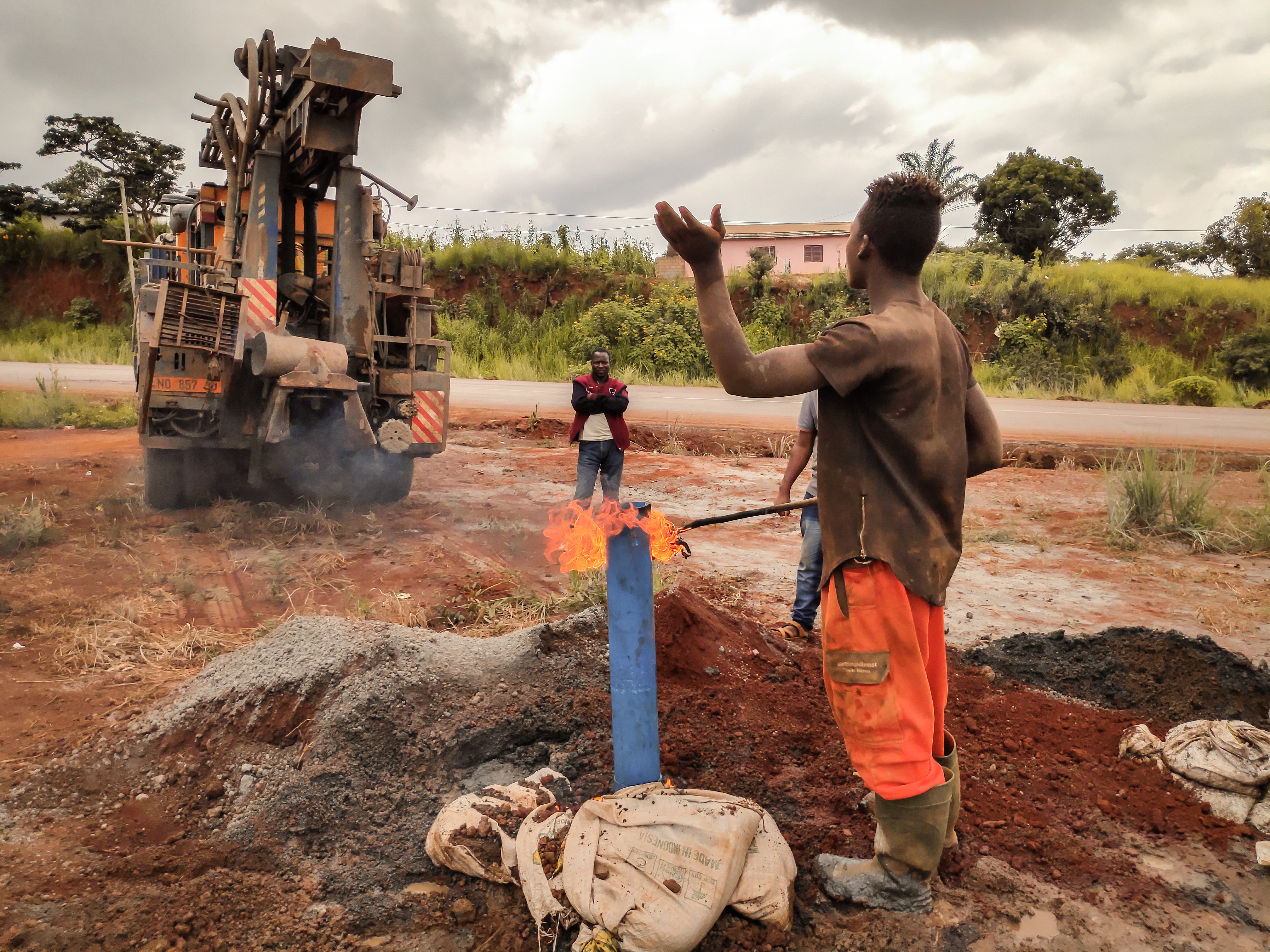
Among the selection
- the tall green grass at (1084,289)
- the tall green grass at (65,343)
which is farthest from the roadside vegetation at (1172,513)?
the tall green grass at (65,343)

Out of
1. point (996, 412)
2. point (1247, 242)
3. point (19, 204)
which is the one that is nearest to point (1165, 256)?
point (1247, 242)

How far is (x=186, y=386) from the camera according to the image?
5809mm

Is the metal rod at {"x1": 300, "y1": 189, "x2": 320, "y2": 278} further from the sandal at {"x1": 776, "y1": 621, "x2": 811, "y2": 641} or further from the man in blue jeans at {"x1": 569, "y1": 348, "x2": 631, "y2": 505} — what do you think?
the sandal at {"x1": 776, "y1": 621, "x2": 811, "y2": 641}

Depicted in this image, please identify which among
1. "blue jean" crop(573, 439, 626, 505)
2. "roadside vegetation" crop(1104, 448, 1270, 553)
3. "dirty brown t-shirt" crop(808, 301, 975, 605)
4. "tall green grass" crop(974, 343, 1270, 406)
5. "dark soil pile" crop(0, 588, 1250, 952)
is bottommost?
"dark soil pile" crop(0, 588, 1250, 952)

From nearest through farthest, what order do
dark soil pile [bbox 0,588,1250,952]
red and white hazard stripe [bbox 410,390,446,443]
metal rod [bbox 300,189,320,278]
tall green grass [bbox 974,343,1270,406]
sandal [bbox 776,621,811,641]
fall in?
dark soil pile [bbox 0,588,1250,952]
sandal [bbox 776,621,811,641]
red and white hazard stripe [bbox 410,390,446,443]
metal rod [bbox 300,189,320,278]
tall green grass [bbox 974,343,1270,406]

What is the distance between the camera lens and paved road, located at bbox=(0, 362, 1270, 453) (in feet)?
39.3

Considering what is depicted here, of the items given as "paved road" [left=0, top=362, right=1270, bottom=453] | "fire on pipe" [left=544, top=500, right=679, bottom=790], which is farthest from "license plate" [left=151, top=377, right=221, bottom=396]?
"paved road" [left=0, top=362, right=1270, bottom=453]

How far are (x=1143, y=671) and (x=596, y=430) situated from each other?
394cm

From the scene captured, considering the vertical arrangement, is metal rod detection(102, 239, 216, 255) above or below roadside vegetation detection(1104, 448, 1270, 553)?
above

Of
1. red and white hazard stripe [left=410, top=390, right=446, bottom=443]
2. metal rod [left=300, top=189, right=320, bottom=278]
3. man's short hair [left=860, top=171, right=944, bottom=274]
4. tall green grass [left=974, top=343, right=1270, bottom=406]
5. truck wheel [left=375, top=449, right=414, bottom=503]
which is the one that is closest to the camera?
man's short hair [left=860, top=171, right=944, bottom=274]

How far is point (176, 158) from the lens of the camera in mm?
29562

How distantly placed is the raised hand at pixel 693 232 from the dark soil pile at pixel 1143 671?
320 cm

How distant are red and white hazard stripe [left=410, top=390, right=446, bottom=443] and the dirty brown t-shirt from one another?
16.0 ft

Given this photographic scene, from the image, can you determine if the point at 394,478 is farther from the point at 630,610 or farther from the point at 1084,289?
the point at 1084,289
